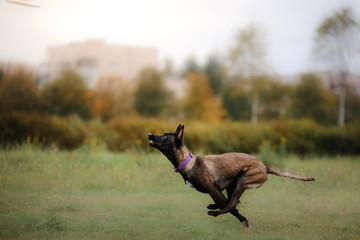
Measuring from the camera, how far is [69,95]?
4794 centimetres

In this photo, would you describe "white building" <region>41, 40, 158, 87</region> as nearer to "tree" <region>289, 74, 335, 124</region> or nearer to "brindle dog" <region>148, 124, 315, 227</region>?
"tree" <region>289, 74, 335, 124</region>

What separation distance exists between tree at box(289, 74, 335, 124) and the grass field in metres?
30.0

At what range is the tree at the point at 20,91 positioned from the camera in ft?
95.9

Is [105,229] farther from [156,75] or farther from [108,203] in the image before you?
[156,75]

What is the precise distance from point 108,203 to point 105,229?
2279mm

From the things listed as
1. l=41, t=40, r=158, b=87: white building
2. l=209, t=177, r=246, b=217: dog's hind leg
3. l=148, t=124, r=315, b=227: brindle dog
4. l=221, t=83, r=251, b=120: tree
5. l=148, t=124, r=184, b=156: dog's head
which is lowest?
l=221, t=83, r=251, b=120: tree

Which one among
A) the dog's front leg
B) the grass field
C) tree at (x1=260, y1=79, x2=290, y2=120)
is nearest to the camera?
the dog's front leg

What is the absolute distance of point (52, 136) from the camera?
19000 mm

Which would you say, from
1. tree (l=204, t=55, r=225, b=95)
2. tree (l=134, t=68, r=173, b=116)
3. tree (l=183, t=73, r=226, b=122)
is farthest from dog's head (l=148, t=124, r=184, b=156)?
tree (l=204, t=55, r=225, b=95)

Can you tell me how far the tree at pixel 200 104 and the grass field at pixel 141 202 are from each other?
1388 inches

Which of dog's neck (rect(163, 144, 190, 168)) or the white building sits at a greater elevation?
the white building

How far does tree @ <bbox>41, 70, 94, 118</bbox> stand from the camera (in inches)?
1794

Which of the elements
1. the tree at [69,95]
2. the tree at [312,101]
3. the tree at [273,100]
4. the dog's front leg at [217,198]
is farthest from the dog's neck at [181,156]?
the tree at [273,100]

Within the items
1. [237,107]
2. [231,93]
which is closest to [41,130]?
[231,93]
